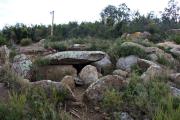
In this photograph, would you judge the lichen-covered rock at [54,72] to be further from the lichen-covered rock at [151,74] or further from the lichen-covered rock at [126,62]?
the lichen-covered rock at [151,74]

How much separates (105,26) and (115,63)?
8.29m

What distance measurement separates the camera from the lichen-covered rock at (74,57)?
26.2 ft

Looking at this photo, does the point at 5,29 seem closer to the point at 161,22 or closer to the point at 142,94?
the point at 161,22

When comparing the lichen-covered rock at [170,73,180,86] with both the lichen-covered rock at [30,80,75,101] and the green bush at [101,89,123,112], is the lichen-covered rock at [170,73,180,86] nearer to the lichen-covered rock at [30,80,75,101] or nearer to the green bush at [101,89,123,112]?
the green bush at [101,89,123,112]

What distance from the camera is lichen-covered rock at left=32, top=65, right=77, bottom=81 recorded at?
295 inches

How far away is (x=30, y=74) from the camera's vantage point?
7305 millimetres

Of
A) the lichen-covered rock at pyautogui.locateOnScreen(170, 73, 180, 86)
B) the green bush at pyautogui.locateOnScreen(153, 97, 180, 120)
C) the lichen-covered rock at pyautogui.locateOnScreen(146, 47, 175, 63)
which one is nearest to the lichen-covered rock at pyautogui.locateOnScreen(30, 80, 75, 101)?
the green bush at pyautogui.locateOnScreen(153, 97, 180, 120)

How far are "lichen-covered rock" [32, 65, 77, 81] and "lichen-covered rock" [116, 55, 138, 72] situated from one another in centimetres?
114

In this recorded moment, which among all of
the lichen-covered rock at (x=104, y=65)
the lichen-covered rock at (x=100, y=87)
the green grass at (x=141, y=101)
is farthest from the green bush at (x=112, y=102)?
the lichen-covered rock at (x=104, y=65)

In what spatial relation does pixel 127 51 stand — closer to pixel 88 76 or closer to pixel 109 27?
pixel 88 76

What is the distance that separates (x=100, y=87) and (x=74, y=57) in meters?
2.64

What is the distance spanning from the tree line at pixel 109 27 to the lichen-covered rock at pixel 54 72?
6960mm

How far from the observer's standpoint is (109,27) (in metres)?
16.6

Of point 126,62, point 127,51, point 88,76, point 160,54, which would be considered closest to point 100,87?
point 88,76
